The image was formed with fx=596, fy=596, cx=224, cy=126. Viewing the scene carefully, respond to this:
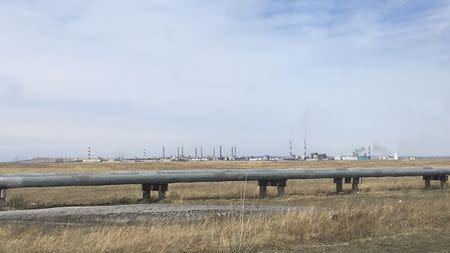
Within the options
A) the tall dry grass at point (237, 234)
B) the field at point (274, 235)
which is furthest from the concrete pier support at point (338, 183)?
the tall dry grass at point (237, 234)

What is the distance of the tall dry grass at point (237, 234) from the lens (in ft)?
25.3

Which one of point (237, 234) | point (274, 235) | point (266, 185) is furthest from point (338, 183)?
point (237, 234)

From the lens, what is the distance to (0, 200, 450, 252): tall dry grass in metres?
7.70

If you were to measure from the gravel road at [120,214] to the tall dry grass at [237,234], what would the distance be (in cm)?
148

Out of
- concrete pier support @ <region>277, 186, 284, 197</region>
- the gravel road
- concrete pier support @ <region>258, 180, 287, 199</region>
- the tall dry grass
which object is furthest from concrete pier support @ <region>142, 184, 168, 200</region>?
the tall dry grass

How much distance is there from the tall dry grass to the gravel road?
4.85 ft

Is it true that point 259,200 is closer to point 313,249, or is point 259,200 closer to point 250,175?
point 250,175

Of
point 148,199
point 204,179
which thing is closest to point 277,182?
point 204,179

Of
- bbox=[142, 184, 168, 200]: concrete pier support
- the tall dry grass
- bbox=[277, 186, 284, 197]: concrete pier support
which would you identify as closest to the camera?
the tall dry grass

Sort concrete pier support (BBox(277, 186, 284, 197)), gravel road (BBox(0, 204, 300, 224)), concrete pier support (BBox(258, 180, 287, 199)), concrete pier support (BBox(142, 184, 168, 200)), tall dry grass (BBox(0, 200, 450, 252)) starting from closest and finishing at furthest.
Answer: tall dry grass (BBox(0, 200, 450, 252))
gravel road (BBox(0, 204, 300, 224))
concrete pier support (BBox(142, 184, 168, 200))
concrete pier support (BBox(258, 180, 287, 199))
concrete pier support (BBox(277, 186, 284, 197))

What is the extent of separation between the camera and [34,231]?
31.3 ft

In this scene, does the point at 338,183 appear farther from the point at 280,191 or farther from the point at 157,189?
the point at 157,189

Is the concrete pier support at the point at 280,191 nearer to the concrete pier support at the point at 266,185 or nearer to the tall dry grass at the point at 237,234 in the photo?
the concrete pier support at the point at 266,185

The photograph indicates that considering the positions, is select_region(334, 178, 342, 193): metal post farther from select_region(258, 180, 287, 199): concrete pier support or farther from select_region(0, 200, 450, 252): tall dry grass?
select_region(0, 200, 450, 252): tall dry grass
